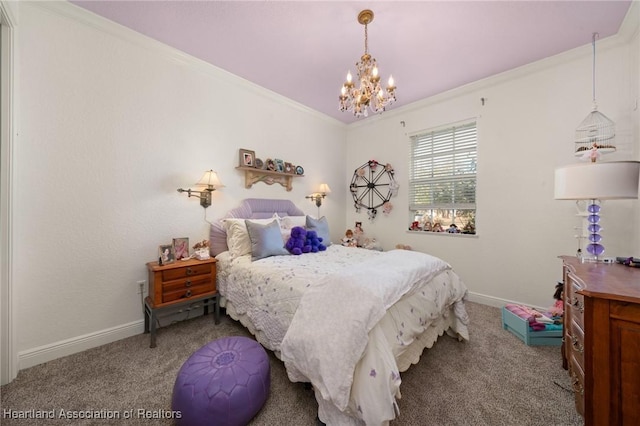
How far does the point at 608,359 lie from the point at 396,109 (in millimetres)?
3631

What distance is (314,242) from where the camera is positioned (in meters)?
2.76

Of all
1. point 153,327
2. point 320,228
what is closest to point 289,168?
point 320,228

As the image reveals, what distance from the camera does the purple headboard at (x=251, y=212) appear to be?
271 centimetres

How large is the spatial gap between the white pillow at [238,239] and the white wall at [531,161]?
8.73ft

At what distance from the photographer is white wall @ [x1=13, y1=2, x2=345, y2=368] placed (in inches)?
69.1

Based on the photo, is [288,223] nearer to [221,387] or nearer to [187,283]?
[187,283]

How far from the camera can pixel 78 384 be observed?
61.2 inches

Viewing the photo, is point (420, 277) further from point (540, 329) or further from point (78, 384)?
point (78, 384)

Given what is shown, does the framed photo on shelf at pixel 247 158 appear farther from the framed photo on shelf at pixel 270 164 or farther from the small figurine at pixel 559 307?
the small figurine at pixel 559 307

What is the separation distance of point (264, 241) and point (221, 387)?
1.34 metres

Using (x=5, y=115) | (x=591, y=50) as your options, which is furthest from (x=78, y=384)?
(x=591, y=50)

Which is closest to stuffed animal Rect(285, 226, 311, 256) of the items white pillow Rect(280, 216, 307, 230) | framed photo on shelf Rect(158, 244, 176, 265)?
white pillow Rect(280, 216, 307, 230)

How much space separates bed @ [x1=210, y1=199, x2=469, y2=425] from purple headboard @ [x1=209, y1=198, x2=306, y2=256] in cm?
4

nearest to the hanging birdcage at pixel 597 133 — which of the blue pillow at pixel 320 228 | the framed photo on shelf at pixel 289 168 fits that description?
the blue pillow at pixel 320 228
